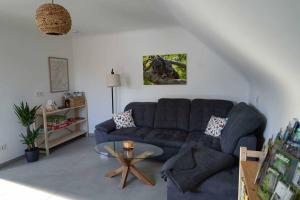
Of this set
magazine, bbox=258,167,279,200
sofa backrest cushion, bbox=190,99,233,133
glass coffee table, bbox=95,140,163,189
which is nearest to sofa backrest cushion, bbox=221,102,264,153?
glass coffee table, bbox=95,140,163,189

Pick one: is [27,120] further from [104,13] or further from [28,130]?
[104,13]

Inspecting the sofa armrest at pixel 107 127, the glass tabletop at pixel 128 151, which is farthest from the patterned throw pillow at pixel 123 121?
the glass tabletop at pixel 128 151

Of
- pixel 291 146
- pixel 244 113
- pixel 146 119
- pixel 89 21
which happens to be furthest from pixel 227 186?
pixel 89 21

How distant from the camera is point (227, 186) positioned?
199 cm

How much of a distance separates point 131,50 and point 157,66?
678mm

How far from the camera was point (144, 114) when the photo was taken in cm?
412

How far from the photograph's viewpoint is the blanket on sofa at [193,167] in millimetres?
2027

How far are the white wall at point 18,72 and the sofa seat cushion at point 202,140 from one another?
115 inches

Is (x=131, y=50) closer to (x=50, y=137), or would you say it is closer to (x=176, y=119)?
(x=176, y=119)

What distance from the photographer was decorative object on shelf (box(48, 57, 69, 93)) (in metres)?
4.35

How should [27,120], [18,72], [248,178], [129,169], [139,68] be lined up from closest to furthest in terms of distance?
[248,178] → [129,169] → [27,120] → [18,72] → [139,68]

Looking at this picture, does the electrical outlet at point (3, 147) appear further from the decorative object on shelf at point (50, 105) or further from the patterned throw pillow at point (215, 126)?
the patterned throw pillow at point (215, 126)

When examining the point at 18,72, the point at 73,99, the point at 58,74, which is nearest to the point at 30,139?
the point at 18,72

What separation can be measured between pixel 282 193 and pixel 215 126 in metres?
2.55
